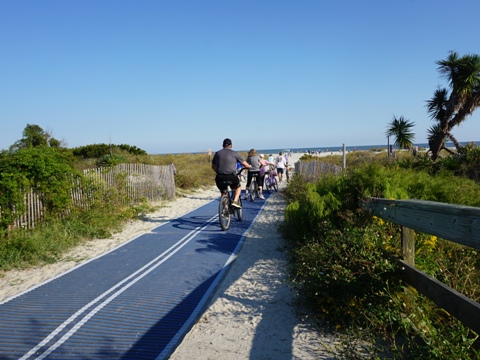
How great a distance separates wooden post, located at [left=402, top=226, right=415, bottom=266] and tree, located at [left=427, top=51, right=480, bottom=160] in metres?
15.5

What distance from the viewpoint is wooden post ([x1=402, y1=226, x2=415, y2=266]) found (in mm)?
3816

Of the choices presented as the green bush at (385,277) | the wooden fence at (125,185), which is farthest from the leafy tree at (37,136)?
the green bush at (385,277)

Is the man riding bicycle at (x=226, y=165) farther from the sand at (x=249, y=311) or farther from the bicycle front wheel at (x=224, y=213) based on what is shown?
the sand at (x=249, y=311)

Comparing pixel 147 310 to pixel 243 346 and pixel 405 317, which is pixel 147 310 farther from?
pixel 405 317

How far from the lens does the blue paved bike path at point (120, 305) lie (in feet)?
13.0

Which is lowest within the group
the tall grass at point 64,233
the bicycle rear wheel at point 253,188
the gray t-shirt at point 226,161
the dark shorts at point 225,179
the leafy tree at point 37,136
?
the tall grass at point 64,233

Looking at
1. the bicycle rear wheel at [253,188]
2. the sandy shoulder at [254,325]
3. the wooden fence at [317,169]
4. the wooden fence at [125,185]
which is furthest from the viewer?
the bicycle rear wheel at [253,188]

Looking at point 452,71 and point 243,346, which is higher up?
point 452,71

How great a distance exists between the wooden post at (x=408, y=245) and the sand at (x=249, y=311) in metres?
1.10

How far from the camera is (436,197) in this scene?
5.65 meters

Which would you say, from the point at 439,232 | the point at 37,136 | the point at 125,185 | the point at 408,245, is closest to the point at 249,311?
the point at 408,245

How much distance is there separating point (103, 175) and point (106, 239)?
302 centimetres

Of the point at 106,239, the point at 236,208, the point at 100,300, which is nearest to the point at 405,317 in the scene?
the point at 100,300

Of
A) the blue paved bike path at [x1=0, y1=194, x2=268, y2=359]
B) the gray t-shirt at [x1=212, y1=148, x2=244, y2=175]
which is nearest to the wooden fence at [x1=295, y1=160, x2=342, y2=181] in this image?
the gray t-shirt at [x1=212, y1=148, x2=244, y2=175]
